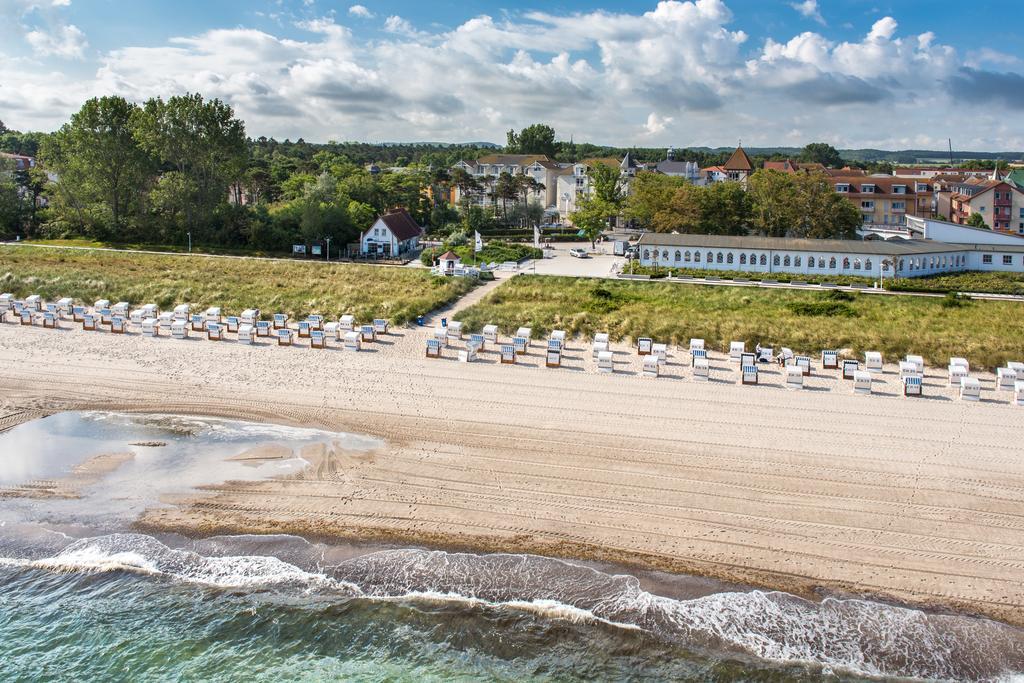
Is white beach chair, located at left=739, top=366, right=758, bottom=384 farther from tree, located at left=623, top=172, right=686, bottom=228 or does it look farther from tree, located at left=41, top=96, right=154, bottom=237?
tree, located at left=41, top=96, right=154, bottom=237

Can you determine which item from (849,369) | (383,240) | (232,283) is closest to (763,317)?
(849,369)

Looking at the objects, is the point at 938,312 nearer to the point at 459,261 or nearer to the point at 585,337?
the point at 585,337

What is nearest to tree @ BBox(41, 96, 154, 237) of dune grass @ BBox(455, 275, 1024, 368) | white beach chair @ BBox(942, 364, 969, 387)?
dune grass @ BBox(455, 275, 1024, 368)

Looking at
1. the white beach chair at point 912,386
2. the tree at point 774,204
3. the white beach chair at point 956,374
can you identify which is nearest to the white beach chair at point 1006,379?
the white beach chair at point 956,374

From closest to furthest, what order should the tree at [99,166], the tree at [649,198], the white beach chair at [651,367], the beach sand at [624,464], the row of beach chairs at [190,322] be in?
1. the beach sand at [624,464]
2. the white beach chair at [651,367]
3. the row of beach chairs at [190,322]
4. the tree at [99,166]
5. the tree at [649,198]

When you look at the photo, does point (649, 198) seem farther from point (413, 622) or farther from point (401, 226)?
point (413, 622)

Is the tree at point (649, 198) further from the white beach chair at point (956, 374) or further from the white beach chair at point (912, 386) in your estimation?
the white beach chair at point (912, 386)

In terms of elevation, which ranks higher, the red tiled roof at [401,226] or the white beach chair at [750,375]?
the red tiled roof at [401,226]

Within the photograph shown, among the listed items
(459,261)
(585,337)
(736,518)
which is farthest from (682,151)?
(736,518)
